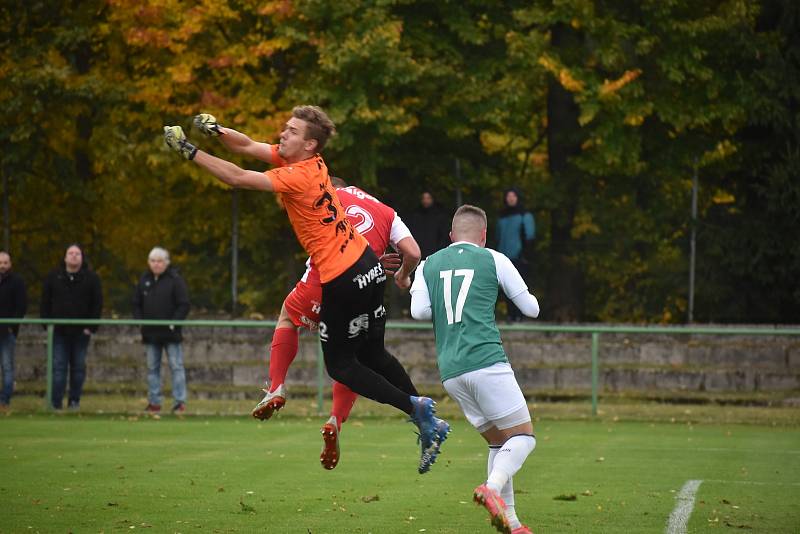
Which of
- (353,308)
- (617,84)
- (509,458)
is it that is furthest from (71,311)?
(509,458)

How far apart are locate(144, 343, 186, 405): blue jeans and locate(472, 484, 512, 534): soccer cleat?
1197 cm

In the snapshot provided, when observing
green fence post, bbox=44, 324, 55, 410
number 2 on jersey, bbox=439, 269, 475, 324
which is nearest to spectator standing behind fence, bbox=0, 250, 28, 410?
green fence post, bbox=44, 324, 55, 410

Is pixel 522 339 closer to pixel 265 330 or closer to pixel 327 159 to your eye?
pixel 265 330

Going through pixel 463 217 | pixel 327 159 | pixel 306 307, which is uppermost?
pixel 327 159

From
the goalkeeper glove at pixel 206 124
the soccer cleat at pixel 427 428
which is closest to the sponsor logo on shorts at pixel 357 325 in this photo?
the soccer cleat at pixel 427 428

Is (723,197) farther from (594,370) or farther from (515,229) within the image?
(594,370)

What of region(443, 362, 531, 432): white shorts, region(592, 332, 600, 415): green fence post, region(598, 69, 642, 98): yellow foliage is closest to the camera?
region(443, 362, 531, 432): white shorts

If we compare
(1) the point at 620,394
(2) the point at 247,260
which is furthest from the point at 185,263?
(1) the point at 620,394

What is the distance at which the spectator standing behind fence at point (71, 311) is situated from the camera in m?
19.7

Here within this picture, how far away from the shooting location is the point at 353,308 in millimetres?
9117

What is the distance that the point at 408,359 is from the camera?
21484 mm

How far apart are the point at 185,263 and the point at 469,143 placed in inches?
261

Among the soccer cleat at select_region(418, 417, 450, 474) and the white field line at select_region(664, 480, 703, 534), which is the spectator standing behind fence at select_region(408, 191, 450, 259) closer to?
the white field line at select_region(664, 480, 703, 534)

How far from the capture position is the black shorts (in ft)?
29.7
